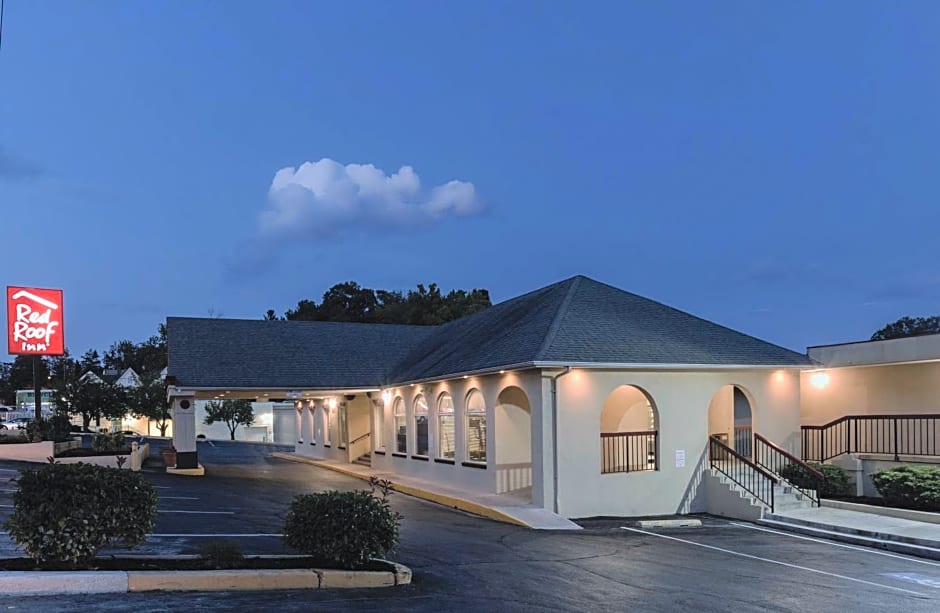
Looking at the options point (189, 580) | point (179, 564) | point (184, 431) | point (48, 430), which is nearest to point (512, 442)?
point (179, 564)

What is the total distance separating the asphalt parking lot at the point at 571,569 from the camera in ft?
26.8

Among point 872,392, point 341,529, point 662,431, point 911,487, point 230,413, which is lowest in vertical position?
point 230,413

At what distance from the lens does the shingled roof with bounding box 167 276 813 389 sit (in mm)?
18047

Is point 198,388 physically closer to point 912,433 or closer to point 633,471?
point 633,471

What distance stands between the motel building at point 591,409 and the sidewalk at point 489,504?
137 millimetres

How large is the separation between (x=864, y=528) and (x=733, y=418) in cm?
656

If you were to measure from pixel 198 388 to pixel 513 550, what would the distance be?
16.6 meters

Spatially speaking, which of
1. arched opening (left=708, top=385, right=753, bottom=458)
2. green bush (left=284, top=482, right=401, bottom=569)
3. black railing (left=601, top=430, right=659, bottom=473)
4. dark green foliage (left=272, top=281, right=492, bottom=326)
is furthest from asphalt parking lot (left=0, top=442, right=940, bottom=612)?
dark green foliage (left=272, top=281, right=492, bottom=326)

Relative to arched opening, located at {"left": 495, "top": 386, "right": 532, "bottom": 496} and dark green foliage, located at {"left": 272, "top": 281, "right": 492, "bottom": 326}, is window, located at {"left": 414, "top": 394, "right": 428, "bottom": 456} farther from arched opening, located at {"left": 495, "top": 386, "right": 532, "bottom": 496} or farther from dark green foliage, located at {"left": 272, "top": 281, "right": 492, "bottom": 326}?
dark green foliage, located at {"left": 272, "top": 281, "right": 492, "bottom": 326}

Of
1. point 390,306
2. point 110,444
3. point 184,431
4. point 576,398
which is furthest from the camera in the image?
point 390,306

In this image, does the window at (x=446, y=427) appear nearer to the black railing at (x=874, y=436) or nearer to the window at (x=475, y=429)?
the window at (x=475, y=429)

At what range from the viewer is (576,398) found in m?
17.1

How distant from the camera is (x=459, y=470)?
21.0 metres

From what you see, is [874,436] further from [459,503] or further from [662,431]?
[459,503]
